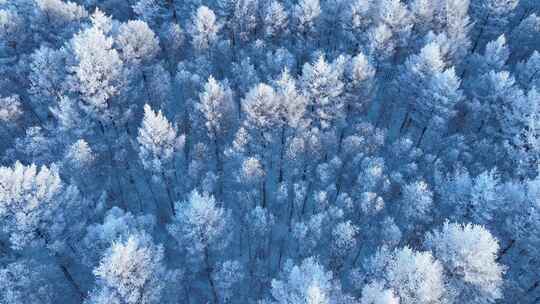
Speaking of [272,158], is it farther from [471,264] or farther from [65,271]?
[471,264]

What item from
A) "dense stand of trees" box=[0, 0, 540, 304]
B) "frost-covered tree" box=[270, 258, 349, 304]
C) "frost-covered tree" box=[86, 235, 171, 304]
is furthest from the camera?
"dense stand of trees" box=[0, 0, 540, 304]

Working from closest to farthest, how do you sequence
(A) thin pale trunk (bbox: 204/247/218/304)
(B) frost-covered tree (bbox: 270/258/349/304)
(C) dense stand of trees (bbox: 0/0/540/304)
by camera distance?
(B) frost-covered tree (bbox: 270/258/349/304) → (C) dense stand of trees (bbox: 0/0/540/304) → (A) thin pale trunk (bbox: 204/247/218/304)

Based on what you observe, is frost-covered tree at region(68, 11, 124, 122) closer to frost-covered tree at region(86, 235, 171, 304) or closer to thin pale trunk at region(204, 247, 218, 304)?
frost-covered tree at region(86, 235, 171, 304)

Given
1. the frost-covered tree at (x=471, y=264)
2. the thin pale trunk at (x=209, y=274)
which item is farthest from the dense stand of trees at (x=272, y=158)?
the thin pale trunk at (x=209, y=274)

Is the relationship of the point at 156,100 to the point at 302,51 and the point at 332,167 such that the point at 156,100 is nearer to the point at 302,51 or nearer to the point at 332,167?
the point at 302,51

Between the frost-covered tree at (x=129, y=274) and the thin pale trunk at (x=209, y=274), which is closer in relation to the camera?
the frost-covered tree at (x=129, y=274)

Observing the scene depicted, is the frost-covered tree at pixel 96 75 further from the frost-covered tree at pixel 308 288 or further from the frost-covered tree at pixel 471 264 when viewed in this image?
the frost-covered tree at pixel 471 264

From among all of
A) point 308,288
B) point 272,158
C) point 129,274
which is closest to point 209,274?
point 129,274

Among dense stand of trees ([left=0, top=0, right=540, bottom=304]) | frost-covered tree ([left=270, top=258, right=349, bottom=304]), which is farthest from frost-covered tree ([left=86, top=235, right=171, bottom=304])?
frost-covered tree ([left=270, top=258, right=349, bottom=304])

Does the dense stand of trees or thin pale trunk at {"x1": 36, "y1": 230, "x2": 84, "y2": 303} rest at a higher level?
the dense stand of trees
